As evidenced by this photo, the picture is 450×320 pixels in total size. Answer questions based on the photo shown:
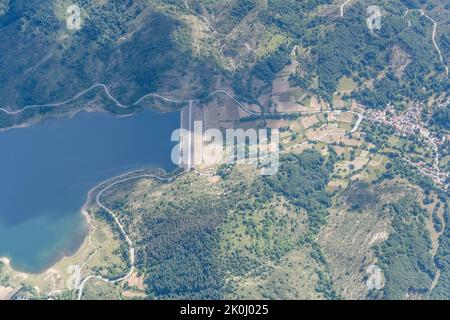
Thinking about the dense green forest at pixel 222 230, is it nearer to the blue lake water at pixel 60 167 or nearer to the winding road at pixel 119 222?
the winding road at pixel 119 222

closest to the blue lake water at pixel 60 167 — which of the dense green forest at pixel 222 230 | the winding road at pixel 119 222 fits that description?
the winding road at pixel 119 222

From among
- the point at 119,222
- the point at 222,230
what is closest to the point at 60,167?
the point at 119,222

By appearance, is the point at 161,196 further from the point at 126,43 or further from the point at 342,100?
Result: the point at 342,100

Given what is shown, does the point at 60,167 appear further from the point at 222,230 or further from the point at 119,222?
the point at 222,230

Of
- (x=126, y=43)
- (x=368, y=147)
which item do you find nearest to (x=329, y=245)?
(x=368, y=147)

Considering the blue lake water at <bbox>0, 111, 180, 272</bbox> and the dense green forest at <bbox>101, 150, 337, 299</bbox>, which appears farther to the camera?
the blue lake water at <bbox>0, 111, 180, 272</bbox>

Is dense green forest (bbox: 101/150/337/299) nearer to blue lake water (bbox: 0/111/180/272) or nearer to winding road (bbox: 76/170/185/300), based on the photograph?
winding road (bbox: 76/170/185/300)


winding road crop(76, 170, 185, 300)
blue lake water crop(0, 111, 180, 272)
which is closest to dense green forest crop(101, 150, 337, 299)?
winding road crop(76, 170, 185, 300)

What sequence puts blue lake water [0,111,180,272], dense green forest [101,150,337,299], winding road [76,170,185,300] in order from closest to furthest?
dense green forest [101,150,337,299], winding road [76,170,185,300], blue lake water [0,111,180,272]
